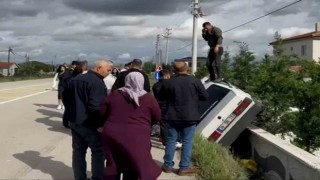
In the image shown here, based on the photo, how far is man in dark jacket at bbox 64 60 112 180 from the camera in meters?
5.88

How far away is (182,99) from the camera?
22.4 ft

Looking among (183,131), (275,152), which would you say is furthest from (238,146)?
(183,131)

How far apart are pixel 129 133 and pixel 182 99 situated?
2021mm

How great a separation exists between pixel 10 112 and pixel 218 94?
8.78 meters

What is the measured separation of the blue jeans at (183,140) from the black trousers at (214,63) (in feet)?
12.0

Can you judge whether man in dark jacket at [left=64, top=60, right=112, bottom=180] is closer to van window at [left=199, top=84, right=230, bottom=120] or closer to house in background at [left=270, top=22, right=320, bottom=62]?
van window at [left=199, top=84, right=230, bottom=120]

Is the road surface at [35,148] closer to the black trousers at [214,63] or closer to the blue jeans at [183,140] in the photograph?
the blue jeans at [183,140]

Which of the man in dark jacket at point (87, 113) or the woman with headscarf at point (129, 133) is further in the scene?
the man in dark jacket at point (87, 113)

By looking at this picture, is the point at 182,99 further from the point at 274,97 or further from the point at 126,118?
the point at 274,97

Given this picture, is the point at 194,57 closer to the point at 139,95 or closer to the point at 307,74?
the point at 307,74

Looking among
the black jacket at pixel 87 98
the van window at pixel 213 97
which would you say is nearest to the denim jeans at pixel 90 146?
the black jacket at pixel 87 98

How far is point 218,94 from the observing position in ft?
30.2

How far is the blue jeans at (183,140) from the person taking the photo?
6.85 meters

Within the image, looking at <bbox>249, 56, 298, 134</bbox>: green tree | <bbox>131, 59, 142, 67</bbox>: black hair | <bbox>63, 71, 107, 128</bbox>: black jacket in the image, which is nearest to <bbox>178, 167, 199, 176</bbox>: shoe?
<bbox>63, 71, 107, 128</bbox>: black jacket
